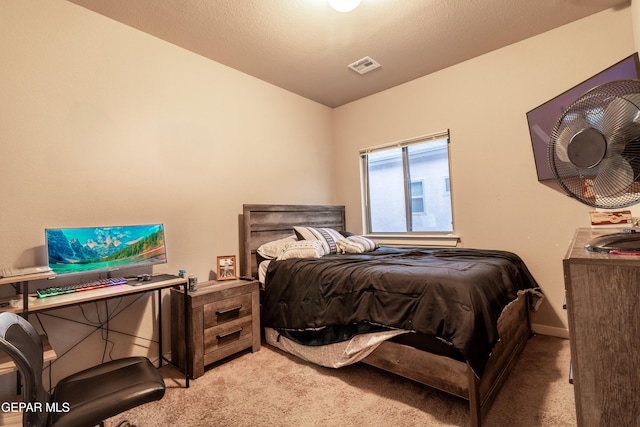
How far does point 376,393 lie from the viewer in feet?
5.96

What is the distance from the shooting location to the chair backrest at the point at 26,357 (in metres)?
0.88

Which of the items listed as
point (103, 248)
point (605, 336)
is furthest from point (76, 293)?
point (605, 336)

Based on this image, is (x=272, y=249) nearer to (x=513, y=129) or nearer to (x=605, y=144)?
(x=605, y=144)

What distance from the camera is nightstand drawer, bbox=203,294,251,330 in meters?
2.15

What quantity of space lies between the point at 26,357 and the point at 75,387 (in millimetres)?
393

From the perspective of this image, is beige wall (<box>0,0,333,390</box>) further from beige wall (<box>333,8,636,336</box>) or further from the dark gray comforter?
beige wall (<box>333,8,636,336</box>)

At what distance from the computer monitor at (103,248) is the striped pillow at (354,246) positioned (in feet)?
5.19

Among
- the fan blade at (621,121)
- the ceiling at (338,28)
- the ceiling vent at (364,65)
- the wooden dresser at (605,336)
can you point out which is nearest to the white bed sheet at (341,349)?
the wooden dresser at (605,336)

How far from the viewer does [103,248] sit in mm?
1945

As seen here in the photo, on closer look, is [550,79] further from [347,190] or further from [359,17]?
[347,190]

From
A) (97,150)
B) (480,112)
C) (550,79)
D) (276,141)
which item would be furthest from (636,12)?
(97,150)

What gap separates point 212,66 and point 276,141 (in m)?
0.95

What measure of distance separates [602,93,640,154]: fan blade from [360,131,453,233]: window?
2308 mm

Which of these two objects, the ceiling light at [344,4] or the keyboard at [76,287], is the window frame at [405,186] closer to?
the ceiling light at [344,4]
